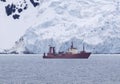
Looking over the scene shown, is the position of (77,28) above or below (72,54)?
above

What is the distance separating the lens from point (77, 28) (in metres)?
91.2

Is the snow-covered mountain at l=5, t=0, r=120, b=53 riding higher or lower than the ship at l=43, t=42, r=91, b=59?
higher

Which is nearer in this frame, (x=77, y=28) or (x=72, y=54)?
(x=72, y=54)

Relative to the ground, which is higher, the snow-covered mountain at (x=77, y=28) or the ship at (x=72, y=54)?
the snow-covered mountain at (x=77, y=28)

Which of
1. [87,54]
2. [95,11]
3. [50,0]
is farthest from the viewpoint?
[50,0]

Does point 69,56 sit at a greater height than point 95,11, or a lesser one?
lesser

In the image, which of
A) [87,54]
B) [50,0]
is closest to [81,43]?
[87,54]

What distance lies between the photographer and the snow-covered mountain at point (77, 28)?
86875mm

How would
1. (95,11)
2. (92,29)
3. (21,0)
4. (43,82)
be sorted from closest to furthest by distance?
(43,82), (92,29), (95,11), (21,0)

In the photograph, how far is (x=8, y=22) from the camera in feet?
431

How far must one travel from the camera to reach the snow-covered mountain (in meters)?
86.9

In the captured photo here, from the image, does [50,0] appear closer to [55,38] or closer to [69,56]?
[55,38]

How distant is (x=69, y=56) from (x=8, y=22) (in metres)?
49.3

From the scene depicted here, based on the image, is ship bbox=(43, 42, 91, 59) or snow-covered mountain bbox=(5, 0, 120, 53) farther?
snow-covered mountain bbox=(5, 0, 120, 53)
